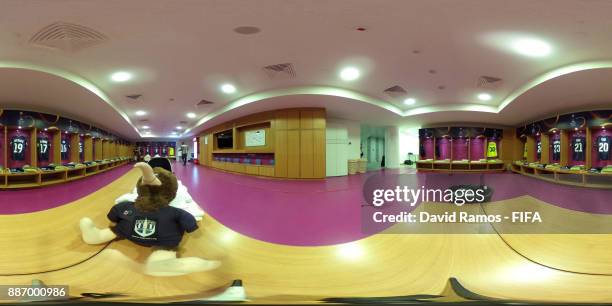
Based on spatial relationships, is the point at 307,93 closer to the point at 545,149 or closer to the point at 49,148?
the point at 545,149

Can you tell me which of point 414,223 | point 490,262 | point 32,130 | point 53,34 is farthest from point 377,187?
point 32,130

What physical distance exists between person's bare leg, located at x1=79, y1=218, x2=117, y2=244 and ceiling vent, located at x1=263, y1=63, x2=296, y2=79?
1.76 m

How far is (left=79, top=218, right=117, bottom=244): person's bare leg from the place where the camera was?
43 centimetres

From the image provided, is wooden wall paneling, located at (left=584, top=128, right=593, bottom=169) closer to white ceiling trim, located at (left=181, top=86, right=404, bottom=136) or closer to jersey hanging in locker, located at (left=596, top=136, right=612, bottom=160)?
jersey hanging in locker, located at (left=596, top=136, right=612, bottom=160)

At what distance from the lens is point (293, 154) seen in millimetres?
6207

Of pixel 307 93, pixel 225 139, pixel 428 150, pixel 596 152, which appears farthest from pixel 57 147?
pixel 225 139

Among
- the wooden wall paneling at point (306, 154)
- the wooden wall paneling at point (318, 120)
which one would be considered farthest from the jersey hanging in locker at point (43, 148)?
the wooden wall paneling at point (306, 154)

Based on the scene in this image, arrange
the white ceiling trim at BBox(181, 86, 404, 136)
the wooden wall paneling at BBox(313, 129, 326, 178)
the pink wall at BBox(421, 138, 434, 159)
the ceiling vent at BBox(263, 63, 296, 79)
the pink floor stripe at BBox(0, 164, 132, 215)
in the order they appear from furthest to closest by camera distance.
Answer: the wooden wall paneling at BBox(313, 129, 326, 178)
the white ceiling trim at BBox(181, 86, 404, 136)
the ceiling vent at BBox(263, 63, 296, 79)
the pink wall at BBox(421, 138, 434, 159)
the pink floor stripe at BBox(0, 164, 132, 215)

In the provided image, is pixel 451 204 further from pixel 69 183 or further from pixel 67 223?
pixel 69 183

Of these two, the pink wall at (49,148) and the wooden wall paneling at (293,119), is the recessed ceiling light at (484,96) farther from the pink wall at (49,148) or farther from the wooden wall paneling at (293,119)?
the wooden wall paneling at (293,119)

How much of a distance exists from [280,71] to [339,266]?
2.14 metres

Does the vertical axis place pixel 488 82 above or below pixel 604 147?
above

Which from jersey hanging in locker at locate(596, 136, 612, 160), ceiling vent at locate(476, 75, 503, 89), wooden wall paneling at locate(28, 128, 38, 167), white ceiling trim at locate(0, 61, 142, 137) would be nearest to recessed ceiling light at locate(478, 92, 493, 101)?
ceiling vent at locate(476, 75, 503, 89)

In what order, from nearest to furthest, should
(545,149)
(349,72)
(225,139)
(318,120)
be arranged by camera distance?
(545,149) → (349,72) → (318,120) → (225,139)
